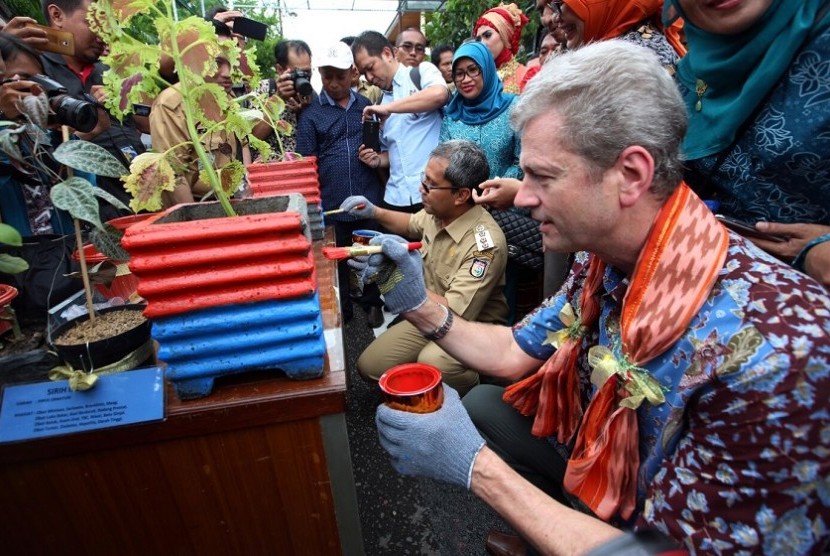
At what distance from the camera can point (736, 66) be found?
1.25 metres

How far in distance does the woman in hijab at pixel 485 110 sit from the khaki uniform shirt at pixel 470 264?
535mm

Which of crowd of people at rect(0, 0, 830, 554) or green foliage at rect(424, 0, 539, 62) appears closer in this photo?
crowd of people at rect(0, 0, 830, 554)

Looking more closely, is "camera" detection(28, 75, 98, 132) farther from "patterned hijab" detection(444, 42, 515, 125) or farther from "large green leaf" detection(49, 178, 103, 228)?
"patterned hijab" detection(444, 42, 515, 125)

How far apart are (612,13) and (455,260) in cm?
128

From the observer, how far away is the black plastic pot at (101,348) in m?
0.94

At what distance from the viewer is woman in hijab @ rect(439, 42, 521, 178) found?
266cm

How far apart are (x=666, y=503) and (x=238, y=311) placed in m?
0.95

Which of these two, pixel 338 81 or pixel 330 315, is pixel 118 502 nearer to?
pixel 330 315

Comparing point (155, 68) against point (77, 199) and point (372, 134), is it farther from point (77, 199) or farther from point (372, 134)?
point (372, 134)

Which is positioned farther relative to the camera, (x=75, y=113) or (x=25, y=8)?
(x=25, y=8)

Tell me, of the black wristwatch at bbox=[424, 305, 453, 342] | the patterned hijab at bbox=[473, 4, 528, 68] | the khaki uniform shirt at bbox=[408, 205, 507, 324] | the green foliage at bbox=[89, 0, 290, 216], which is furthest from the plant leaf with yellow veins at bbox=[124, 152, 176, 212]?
the patterned hijab at bbox=[473, 4, 528, 68]

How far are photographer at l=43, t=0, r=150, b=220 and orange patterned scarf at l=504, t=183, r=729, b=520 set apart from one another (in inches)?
85.6

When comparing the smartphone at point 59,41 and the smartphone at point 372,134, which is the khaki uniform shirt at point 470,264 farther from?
the smartphone at point 59,41

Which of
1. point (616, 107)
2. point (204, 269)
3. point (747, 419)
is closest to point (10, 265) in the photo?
point (204, 269)
